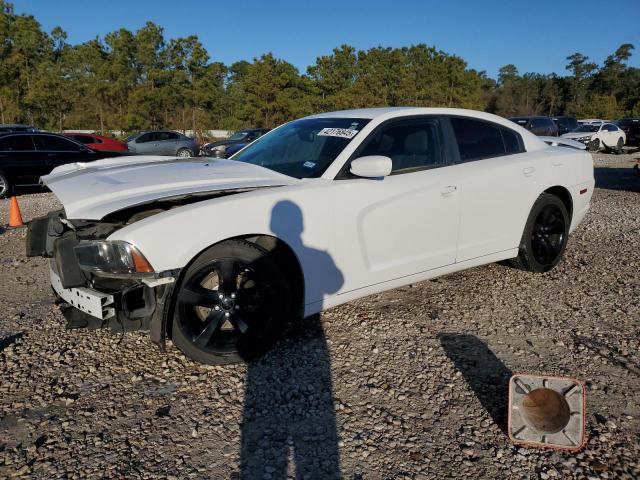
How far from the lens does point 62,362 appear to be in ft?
11.0

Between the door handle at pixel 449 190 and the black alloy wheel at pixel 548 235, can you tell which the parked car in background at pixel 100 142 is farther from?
the door handle at pixel 449 190

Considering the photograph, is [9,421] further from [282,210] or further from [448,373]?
[448,373]

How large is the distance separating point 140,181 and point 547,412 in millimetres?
2708

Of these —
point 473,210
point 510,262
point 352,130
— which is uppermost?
point 352,130

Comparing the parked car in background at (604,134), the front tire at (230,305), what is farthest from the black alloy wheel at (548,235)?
the parked car in background at (604,134)

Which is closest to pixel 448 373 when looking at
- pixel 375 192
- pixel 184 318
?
pixel 375 192

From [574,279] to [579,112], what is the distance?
192ft

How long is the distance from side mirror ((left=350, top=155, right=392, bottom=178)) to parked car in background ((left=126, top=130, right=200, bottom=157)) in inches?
767

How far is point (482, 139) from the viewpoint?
4492mm

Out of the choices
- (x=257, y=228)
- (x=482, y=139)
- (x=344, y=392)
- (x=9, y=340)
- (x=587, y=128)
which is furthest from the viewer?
(x=587, y=128)

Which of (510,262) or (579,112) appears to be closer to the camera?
(510,262)

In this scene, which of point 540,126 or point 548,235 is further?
point 540,126

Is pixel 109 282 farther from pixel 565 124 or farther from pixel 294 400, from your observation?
pixel 565 124

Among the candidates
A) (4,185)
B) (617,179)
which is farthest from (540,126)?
(4,185)
